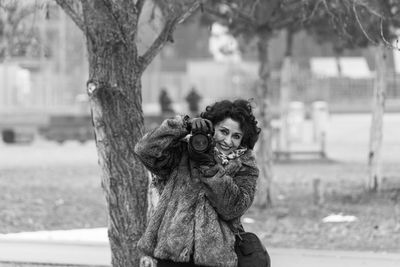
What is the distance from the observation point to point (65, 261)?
903 cm

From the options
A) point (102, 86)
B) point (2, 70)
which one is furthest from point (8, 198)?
point (2, 70)

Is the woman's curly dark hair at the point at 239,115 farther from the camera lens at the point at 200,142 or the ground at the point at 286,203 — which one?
the ground at the point at 286,203

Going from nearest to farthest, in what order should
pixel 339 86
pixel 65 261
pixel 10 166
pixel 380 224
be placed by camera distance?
pixel 65 261 → pixel 380 224 → pixel 10 166 → pixel 339 86

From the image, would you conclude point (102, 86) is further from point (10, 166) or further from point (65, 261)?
point (10, 166)

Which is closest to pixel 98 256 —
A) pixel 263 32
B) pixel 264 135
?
pixel 264 135

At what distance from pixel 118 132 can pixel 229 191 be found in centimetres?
230

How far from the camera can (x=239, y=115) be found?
187 inches

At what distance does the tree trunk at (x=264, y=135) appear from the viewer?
13.5 m

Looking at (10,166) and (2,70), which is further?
(2,70)

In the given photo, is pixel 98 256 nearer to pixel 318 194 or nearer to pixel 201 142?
pixel 318 194

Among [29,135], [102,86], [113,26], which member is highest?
[113,26]

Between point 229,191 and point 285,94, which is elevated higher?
point 229,191

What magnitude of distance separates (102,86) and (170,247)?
7.56ft

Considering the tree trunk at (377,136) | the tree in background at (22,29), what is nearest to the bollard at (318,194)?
the tree trunk at (377,136)
